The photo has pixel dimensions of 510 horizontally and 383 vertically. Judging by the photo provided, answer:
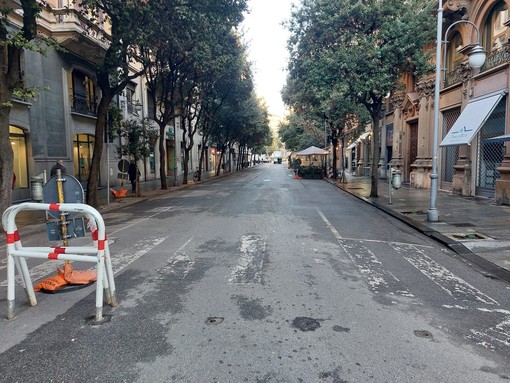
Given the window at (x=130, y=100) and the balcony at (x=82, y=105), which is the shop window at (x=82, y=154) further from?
the window at (x=130, y=100)

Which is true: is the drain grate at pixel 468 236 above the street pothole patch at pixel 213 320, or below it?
below

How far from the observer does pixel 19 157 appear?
16.6 meters

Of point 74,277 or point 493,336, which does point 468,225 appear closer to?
point 493,336

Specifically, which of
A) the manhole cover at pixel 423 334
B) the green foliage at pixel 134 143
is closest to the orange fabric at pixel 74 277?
the manhole cover at pixel 423 334

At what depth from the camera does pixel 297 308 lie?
14.3 feet

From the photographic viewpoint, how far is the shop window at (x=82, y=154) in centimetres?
2103

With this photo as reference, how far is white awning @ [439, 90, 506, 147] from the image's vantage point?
13797 mm

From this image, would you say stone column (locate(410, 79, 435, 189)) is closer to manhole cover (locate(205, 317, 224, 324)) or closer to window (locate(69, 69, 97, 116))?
manhole cover (locate(205, 317, 224, 324))

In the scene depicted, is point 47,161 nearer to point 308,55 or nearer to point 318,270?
point 308,55

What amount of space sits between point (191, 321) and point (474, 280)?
4.43 meters

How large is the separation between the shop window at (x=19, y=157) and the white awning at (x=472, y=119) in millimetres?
18262

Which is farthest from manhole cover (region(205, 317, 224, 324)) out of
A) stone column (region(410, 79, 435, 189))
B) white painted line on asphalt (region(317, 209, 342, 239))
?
stone column (region(410, 79, 435, 189))

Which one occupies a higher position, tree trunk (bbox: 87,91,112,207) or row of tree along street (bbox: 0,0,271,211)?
row of tree along street (bbox: 0,0,271,211)

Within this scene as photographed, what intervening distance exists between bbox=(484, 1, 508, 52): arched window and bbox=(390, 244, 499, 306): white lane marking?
12.1 m
